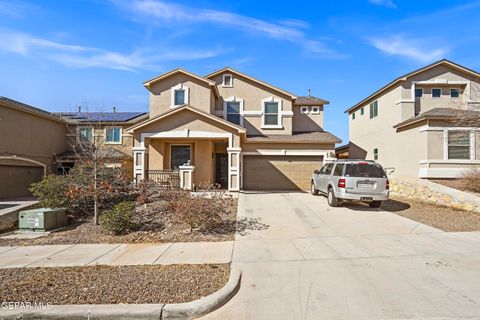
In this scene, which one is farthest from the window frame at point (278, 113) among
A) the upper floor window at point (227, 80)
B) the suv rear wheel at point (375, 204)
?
the suv rear wheel at point (375, 204)

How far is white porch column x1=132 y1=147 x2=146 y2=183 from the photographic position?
591 inches

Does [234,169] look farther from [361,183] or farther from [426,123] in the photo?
[426,123]

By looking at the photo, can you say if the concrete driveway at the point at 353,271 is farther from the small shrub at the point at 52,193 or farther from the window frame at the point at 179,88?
the window frame at the point at 179,88

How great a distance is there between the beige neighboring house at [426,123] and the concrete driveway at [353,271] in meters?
8.31

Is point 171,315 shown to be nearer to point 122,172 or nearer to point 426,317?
point 426,317

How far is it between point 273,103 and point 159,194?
34.6 ft

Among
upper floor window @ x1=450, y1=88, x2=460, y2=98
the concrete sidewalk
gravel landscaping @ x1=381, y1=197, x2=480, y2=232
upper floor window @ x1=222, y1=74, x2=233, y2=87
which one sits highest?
upper floor window @ x1=222, y1=74, x2=233, y2=87

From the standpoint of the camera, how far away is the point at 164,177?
15.7m

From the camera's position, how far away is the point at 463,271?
17.7ft

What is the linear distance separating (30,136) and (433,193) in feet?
74.4

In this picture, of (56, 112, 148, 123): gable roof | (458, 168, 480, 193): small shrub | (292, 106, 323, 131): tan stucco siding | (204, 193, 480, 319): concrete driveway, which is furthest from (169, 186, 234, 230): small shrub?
(56, 112, 148, 123): gable roof

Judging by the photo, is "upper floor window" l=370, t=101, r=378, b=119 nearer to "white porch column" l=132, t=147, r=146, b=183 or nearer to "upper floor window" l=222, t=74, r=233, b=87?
"upper floor window" l=222, t=74, r=233, b=87

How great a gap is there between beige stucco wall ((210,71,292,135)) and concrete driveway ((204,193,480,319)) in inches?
421

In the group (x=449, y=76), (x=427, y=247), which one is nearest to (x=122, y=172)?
(x=427, y=247)
